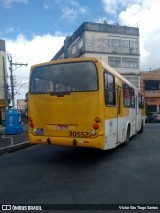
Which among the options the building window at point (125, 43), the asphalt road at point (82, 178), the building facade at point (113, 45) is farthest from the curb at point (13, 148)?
the building window at point (125, 43)

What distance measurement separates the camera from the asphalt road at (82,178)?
4805mm

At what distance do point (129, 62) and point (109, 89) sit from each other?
1889 inches

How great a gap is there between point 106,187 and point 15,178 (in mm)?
2352

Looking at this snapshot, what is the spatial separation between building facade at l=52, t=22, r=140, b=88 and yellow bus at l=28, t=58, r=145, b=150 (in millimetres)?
43422

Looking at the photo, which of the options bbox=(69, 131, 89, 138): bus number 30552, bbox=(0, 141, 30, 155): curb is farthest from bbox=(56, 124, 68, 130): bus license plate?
bbox=(0, 141, 30, 155): curb

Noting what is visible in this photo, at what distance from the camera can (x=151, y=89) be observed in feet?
171

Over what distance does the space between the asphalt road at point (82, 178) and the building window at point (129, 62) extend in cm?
4596

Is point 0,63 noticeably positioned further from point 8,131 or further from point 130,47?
point 130,47

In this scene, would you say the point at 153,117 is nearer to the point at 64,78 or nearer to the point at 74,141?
the point at 64,78

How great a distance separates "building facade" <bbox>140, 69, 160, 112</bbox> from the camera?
168ft

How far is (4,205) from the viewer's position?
15.0ft

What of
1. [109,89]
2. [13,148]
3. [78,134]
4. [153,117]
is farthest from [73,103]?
[153,117]

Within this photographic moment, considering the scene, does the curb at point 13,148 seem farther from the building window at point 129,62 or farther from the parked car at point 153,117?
the building window at point 129,62

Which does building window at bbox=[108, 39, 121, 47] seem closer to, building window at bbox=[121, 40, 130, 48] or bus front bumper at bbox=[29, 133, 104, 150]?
building window at bbox=[121, 40, 130, 48]
